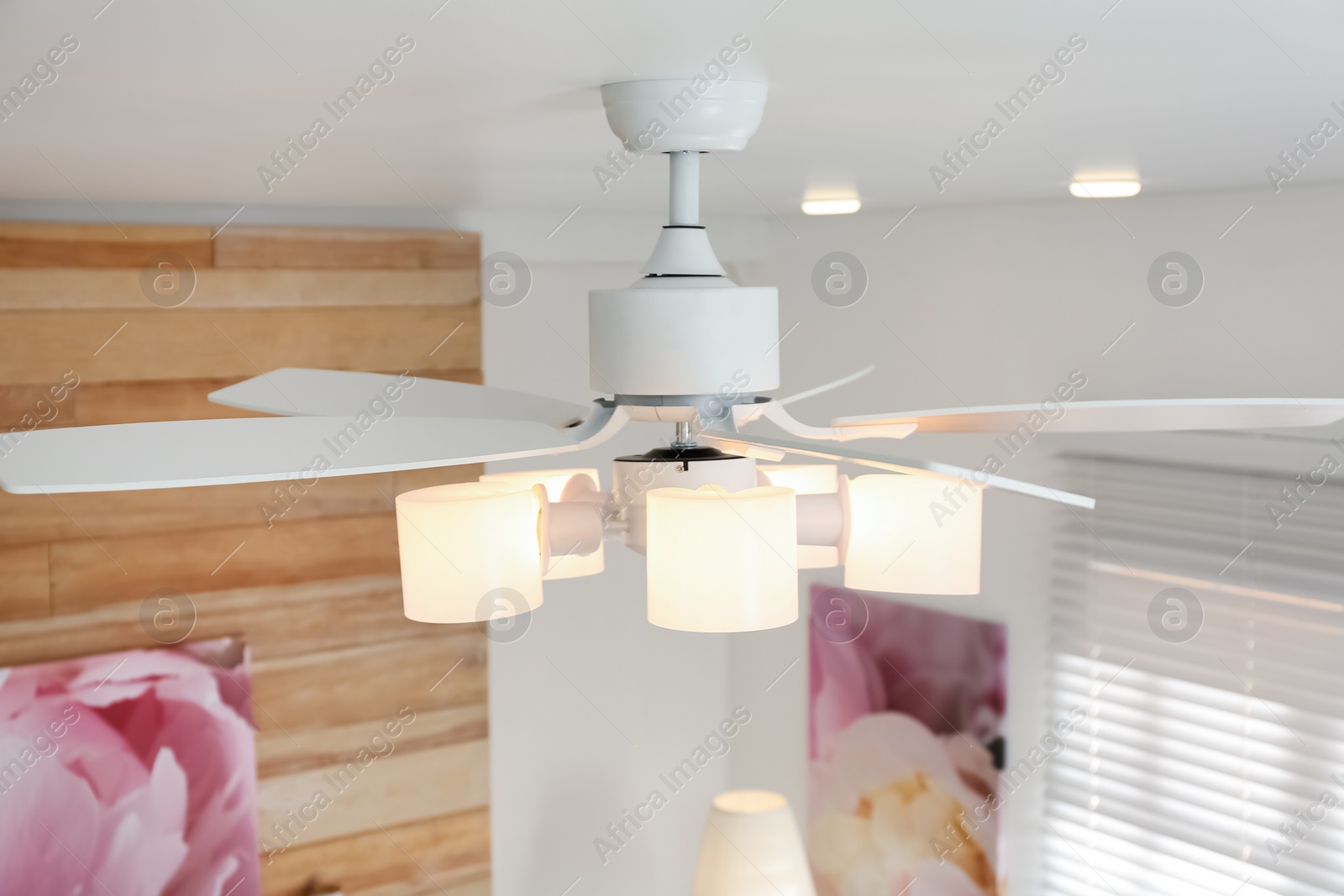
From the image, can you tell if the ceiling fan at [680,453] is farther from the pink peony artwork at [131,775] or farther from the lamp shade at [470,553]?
the pink peony artwork at [131,775]

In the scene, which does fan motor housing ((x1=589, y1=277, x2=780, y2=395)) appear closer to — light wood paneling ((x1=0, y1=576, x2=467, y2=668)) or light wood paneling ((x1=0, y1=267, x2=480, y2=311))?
light wood paneling ((x1=0, y1=267, x2=480, y2=311))

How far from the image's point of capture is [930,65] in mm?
952

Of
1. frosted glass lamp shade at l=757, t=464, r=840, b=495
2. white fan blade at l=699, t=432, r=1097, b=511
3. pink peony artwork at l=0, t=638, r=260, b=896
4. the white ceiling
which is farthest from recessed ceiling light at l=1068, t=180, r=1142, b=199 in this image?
pink peony artwork at l=0, t=638, r=260, b=896

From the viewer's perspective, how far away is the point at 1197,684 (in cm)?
217

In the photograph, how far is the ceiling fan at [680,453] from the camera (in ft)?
3.23

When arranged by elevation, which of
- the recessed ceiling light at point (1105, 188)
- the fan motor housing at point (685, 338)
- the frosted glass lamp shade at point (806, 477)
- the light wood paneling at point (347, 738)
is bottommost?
the light wood paneling at point (347, 738)

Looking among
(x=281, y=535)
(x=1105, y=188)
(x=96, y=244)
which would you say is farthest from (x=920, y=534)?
(x=96, y=244)

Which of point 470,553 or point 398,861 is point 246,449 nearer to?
point 470,553

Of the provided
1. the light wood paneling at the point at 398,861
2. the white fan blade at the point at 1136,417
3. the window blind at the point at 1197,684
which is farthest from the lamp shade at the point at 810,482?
the light wood paneling at the point at 398,861

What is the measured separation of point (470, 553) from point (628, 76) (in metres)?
0.47

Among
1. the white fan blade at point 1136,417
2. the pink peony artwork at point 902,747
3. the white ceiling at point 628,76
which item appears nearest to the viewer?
the white ceiling at point 628,76

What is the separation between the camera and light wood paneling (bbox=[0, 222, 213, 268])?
2.13m

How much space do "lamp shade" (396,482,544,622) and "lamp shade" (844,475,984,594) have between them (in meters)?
0.35

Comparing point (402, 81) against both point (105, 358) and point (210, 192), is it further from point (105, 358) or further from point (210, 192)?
point (105, 358)
